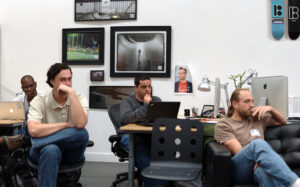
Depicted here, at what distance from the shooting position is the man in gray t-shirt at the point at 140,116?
2740 mm

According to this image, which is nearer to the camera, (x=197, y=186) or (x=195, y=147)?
(x=195, y=147)

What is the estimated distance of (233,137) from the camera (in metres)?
2.28

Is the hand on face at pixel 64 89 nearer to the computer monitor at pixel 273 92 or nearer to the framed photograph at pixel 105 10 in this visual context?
the computer monitor at pixel 273 92

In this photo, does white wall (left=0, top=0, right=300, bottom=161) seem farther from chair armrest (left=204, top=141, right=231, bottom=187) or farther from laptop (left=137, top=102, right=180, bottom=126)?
chair armrest (left=204, top=141, right=231, bottom=187)

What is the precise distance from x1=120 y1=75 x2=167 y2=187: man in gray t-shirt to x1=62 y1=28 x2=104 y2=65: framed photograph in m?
1.31

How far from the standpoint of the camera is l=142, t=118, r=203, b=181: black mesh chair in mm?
2482

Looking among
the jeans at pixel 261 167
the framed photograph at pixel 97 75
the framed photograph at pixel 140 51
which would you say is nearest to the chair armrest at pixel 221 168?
the jeans at pixel 261 167

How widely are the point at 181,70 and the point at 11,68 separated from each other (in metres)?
2.59

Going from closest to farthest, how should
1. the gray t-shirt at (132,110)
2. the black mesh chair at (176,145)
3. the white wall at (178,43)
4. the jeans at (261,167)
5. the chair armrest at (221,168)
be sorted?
the jeans at (261,167), the chair armrest at (221,168), the black mesh chair at (176,145), the gray t-shirt at (132,110), the white wall at (178,43)

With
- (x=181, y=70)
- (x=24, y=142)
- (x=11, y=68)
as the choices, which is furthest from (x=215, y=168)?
(x=11, y=68)

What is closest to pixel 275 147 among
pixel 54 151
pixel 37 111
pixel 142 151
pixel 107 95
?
pixel 142 151

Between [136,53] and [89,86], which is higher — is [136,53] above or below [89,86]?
above

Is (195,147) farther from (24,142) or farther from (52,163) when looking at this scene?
(24,142)

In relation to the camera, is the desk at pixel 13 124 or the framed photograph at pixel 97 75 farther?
the framed photograph at pixel 97 75
